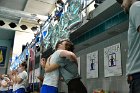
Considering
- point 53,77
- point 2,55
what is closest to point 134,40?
point 53,77

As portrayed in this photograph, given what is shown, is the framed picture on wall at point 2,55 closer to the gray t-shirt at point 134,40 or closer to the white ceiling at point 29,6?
the white ceiling at point 29,6

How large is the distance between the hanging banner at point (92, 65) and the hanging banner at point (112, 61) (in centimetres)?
26

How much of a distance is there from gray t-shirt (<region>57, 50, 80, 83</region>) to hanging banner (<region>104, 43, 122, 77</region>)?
0.79 metres

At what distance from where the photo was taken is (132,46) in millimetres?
1337

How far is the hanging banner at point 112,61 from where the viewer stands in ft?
8.97

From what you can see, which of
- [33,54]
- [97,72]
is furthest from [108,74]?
[33,54]

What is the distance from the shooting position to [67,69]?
221 centimetres

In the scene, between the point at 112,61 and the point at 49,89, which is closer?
the point at 49,89

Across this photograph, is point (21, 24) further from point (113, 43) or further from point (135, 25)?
point (135, 25)

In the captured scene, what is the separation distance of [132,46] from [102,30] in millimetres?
1597

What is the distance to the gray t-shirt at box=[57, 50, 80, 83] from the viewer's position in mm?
2176

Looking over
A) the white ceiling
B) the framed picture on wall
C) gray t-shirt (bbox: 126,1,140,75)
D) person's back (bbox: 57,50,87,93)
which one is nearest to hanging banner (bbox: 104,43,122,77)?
person's back (bbox: 57,50,87,93)

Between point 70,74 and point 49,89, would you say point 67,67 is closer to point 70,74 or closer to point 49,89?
point 70,74

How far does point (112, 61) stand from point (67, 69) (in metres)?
0.93
